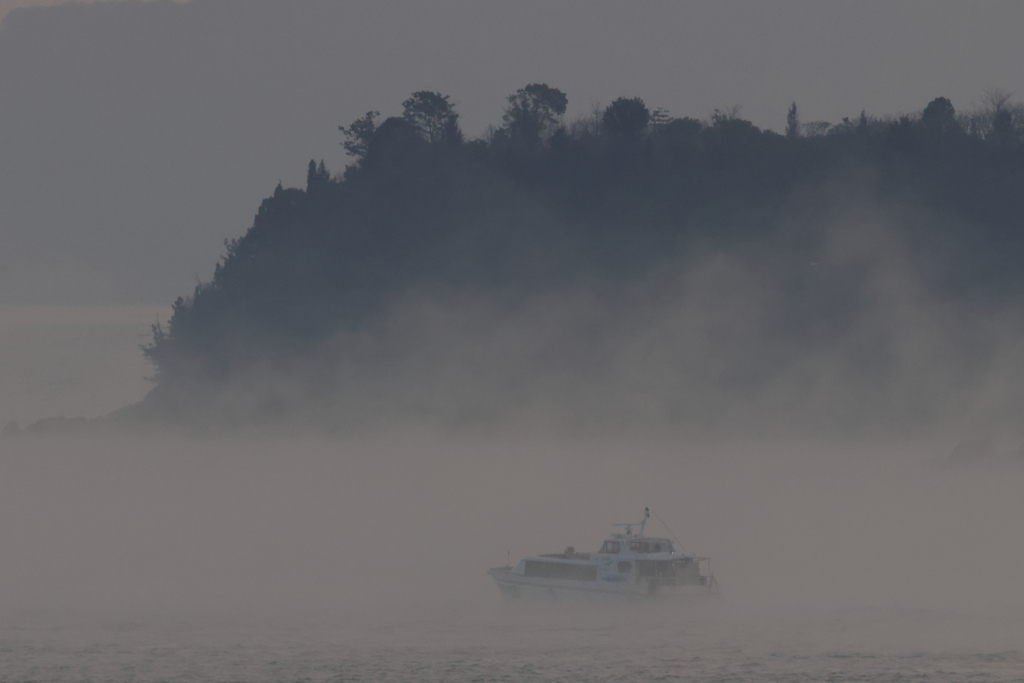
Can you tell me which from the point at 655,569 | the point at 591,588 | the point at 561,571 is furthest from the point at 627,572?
the point at 561,571

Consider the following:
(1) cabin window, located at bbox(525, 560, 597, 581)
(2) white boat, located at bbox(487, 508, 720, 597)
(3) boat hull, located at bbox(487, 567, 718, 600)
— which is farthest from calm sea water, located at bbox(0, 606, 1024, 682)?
(1) cabin window, located at bbox(525, 560, 597, 581)

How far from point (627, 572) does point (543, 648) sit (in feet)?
34.0

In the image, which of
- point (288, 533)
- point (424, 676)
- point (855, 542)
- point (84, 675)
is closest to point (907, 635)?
point (424, 676)

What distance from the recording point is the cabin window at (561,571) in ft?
286

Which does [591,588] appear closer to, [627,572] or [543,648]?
[627,572]

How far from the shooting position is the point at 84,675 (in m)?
69.9

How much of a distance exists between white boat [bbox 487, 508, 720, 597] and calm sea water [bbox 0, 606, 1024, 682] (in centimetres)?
124

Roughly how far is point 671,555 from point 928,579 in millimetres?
43943

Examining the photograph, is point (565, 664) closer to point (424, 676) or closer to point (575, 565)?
point (424, 676)

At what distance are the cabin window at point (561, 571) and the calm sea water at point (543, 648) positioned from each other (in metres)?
1.83

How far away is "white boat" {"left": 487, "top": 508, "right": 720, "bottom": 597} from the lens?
8544cm

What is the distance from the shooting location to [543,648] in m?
76.6

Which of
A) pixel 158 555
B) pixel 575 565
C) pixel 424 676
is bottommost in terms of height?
pixel 424 676

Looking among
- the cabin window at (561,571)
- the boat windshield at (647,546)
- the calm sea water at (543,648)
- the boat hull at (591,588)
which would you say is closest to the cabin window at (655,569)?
the boat hull at (591,588)
